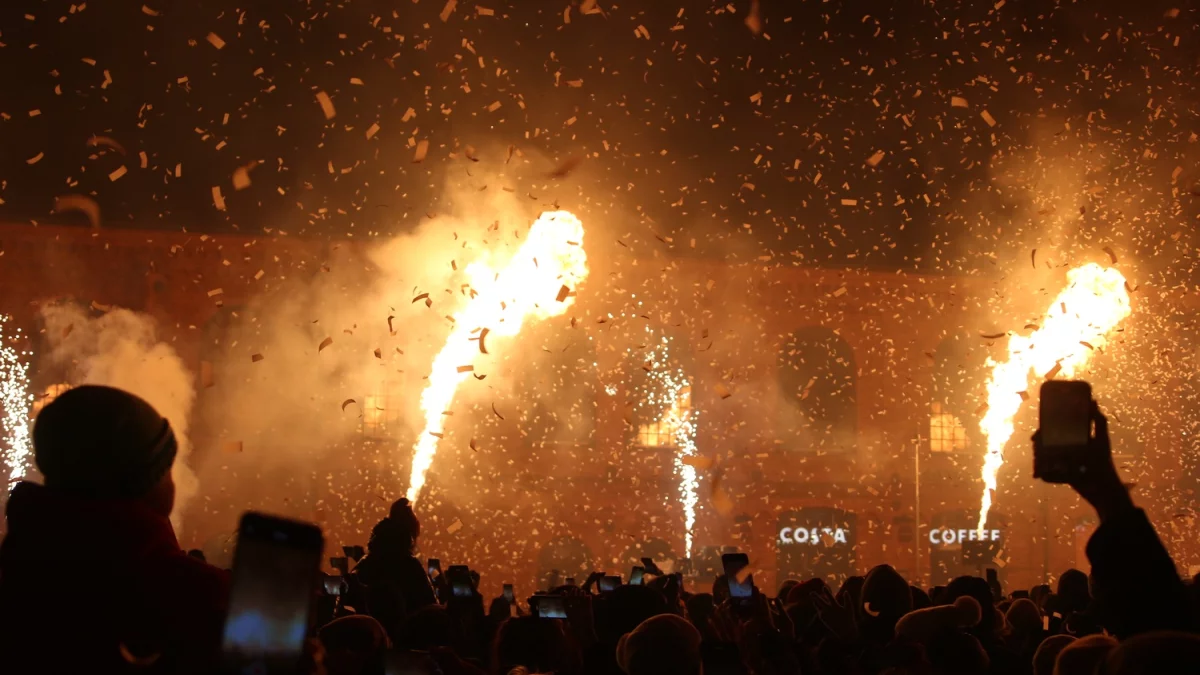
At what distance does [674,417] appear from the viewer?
28453 millimetres

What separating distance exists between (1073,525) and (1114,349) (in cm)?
525

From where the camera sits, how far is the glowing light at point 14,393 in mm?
24031

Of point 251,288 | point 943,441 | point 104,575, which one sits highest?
point 251,288

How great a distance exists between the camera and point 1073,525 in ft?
93.4

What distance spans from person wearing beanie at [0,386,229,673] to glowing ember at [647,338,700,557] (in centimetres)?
2615

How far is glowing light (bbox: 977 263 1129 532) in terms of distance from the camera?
2522cm

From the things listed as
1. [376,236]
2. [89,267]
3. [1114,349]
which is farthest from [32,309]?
[1114,349]

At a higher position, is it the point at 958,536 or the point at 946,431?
the point at 946,431

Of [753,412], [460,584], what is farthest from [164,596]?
[753,412]

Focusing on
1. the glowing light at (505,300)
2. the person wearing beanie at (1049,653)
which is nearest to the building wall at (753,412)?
the glowing light at (505,300)

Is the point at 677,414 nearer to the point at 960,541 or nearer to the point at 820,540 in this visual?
the point at 820,540

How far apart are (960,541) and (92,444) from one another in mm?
29271

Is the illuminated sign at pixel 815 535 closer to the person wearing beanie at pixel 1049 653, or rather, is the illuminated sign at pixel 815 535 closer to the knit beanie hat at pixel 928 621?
the knit beanie hat at pixel 928 621

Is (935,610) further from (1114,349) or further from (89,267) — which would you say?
(1114,349)
